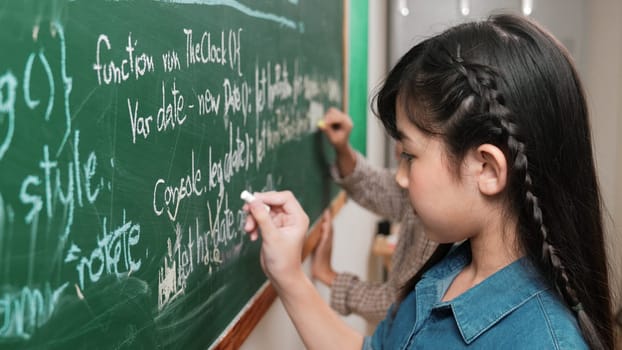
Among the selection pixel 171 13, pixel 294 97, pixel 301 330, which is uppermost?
pixel 171 13

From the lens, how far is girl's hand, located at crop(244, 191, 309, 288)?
90cm

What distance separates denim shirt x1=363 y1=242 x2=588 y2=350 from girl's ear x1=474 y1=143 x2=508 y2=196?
Answer: 111mm

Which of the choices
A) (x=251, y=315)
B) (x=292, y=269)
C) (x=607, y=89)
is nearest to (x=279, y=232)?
(x=292, y=269)

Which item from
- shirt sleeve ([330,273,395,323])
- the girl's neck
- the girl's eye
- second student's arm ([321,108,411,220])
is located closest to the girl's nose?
the girl's eye

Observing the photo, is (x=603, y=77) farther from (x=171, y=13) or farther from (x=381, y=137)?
(x=171, y=13)

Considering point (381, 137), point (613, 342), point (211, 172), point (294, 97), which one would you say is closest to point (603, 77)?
point (381, 137)

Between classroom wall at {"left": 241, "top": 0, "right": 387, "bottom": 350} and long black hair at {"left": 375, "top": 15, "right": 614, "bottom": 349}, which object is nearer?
long black hair at {"left": 375, "top": 15, "right": 614, "bottom": 349}

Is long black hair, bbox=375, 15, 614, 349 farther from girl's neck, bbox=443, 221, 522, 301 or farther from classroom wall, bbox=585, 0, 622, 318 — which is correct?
classroom wall, bbox=585, 0, 622, 318

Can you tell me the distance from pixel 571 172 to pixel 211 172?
45 centimetres

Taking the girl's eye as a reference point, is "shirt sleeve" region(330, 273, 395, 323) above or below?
below

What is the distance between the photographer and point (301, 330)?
97 centimetres

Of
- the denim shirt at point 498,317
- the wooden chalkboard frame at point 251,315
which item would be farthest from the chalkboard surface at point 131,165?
the denim shirt at point 498,317

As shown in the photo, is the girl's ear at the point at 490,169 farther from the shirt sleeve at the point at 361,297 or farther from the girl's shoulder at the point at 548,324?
the shirt sleeve at the point at 361,297

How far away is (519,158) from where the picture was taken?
0.73 meters
